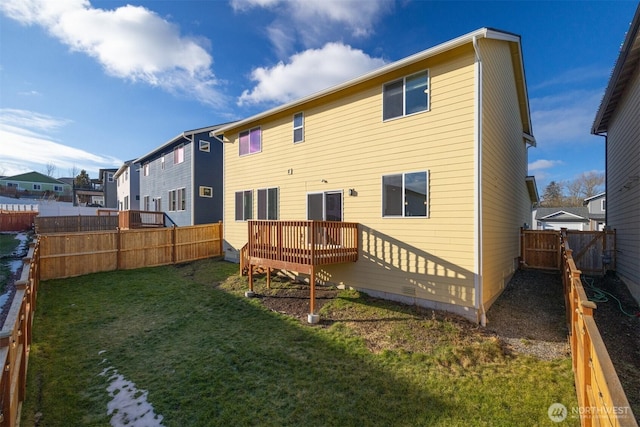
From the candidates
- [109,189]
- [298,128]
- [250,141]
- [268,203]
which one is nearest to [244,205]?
[268,203]

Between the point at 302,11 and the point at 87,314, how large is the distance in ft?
36.6

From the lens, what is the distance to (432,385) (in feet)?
13.7

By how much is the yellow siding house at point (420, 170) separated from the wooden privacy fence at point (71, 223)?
51.4ft

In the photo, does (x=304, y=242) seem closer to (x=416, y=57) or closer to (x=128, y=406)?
(x=128, y=406)

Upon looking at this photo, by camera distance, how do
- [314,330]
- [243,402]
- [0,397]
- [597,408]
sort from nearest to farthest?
1. [597,408]
2. [0,397]
3. [243,402]
4. [314,330]

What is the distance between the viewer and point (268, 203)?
35.7 ft

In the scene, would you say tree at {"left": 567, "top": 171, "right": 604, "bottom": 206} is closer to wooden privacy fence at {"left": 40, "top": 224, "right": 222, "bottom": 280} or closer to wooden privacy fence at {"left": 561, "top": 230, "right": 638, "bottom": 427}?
wooden privacy fence at {"left": 40, "top": 224, "right": 222, "bottom": 280}

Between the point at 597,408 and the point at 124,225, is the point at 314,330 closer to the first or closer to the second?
the point at 597,408

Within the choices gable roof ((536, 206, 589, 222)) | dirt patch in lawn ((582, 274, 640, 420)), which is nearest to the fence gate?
dirt patch in lawn ((582, 274, 640, 420))

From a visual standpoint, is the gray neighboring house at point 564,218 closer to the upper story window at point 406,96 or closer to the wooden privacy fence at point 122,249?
the upper story window at point 406,96

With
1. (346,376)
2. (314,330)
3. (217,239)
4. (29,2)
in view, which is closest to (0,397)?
(346,376)

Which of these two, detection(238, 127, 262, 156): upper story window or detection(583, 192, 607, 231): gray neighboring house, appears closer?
detection(238, 127, 262, 156): upper story window

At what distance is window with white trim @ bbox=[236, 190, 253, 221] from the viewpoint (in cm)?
1170

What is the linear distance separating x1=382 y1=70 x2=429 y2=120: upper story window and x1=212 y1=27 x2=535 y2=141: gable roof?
1.28ft
